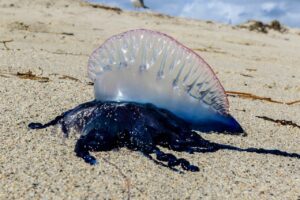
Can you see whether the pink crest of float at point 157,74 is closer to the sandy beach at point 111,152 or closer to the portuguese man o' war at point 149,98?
the portuguese man o' war at point 149,98

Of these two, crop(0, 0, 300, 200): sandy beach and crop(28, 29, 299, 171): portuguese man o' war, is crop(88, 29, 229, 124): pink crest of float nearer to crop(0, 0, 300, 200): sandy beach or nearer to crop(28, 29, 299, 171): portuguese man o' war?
crop(28, 29, 299, 171): portuguese man o' war

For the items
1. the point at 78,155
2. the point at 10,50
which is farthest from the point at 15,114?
the point at 10,50

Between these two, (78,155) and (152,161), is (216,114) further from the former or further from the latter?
(78,155)

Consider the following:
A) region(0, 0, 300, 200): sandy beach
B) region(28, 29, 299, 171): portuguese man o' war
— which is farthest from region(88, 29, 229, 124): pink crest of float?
region(0, 0, 300, 200): sandy beach

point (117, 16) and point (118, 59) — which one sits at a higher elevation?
point (118, 59)

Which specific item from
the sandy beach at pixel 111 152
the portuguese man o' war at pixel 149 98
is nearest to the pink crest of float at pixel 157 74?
the portuguese man o' war at pixel 149 98

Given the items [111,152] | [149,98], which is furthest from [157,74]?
[111,152]
